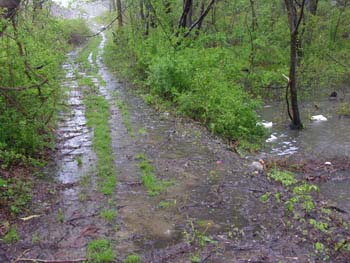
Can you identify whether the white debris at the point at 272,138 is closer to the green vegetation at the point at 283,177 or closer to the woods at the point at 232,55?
the woods at the point at 232,55

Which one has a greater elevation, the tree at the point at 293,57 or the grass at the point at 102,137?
the tree at the point at 293,57

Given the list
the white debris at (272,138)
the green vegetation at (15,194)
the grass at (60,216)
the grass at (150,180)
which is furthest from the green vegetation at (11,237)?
the white debris at (272,138)

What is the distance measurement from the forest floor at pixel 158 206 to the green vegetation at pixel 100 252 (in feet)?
0.05

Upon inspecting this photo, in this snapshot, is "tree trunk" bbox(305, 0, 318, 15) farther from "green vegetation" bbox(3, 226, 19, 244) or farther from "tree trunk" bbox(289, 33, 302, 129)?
"green vegetation" bbox(3, 226, 19, 244)

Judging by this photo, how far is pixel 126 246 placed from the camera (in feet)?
16.3

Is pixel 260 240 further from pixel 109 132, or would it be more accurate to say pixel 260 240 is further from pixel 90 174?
pixel 109 132

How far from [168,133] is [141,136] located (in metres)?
0.68

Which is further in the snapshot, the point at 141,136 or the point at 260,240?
the point at 141,136

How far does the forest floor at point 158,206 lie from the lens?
487 cm

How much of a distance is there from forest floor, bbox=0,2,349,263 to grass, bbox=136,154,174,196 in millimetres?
16

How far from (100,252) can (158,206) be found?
1.45 m

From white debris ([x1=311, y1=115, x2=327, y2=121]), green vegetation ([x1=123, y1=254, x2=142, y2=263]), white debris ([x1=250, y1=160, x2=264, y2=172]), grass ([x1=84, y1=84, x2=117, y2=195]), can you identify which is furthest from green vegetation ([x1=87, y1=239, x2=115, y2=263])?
white debris ([x1=311, y1=115, x2=327, y2=121])

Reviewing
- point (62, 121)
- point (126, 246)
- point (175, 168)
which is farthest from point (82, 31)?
point (126, 246)

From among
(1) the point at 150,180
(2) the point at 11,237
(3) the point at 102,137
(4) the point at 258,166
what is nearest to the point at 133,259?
(2) the point at 11,237
